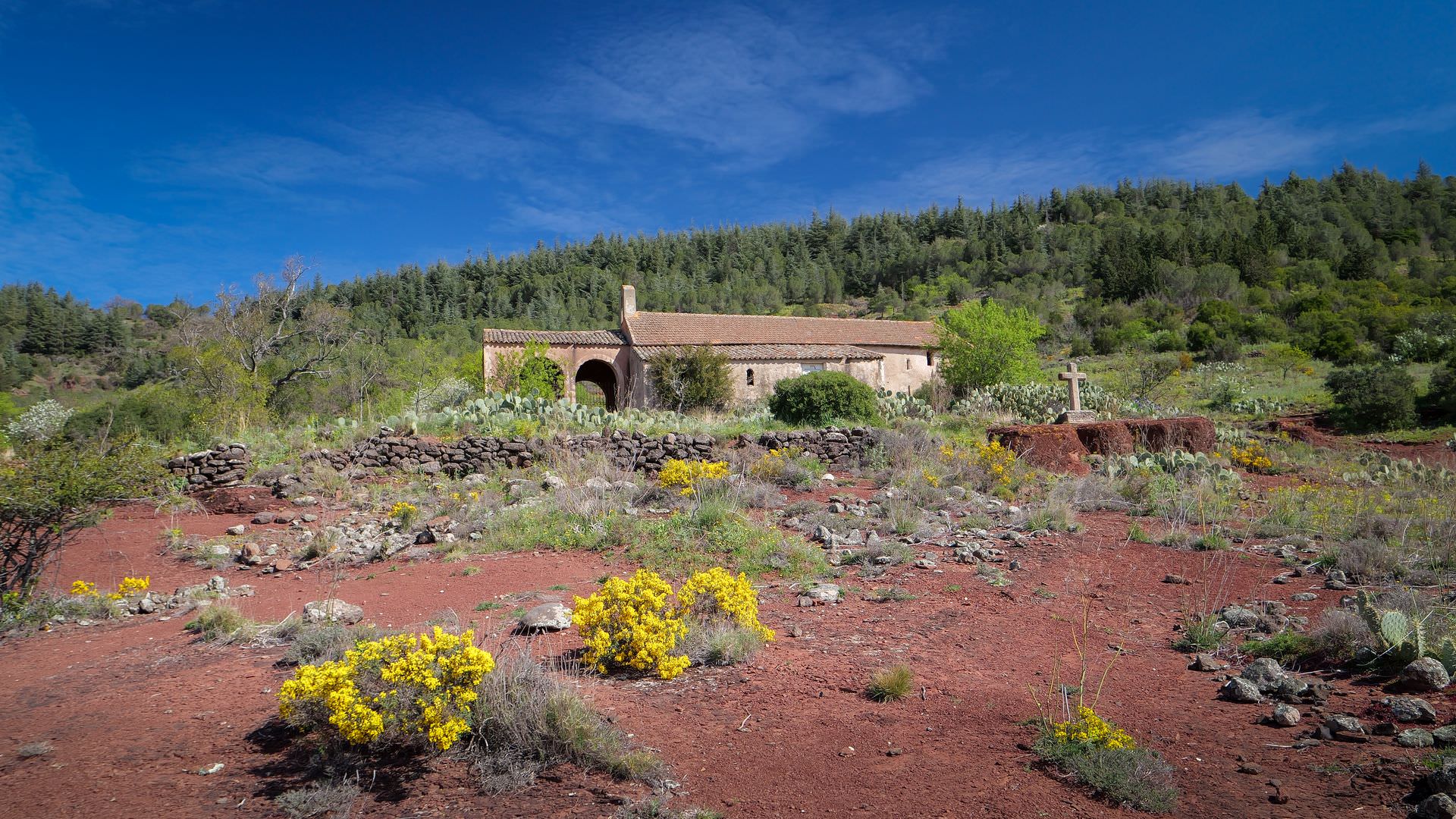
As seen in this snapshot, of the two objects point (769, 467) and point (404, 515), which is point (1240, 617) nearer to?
point (769, 467)

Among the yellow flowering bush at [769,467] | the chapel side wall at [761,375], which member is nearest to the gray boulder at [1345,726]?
the yellow flowering bush at [769,467]

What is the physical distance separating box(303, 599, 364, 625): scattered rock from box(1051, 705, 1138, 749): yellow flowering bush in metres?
5.27

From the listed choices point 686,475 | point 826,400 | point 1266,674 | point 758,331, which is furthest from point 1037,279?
point 1266,674

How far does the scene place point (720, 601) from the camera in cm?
530

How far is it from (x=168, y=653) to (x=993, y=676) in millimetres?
5910

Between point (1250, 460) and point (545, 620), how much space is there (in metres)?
13.2

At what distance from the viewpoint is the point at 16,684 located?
4.75 metres

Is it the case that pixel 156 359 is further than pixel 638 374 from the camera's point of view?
Yes

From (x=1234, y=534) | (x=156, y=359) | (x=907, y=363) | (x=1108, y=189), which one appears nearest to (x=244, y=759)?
(x=1234, y=534)

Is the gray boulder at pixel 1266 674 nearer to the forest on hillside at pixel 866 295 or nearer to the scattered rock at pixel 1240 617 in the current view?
the scattered rock at pixel 1240 617

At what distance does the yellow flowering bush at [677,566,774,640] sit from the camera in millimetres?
5176

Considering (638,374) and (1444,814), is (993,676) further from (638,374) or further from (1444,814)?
(638,374)

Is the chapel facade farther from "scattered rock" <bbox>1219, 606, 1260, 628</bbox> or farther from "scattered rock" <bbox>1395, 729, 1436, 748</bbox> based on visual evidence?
"scattered rock" <bbox>1395, 729, 1436, 748</bbox>

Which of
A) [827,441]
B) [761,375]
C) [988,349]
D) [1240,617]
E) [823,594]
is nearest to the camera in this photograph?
[1240,617]
